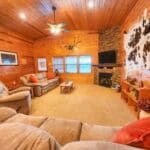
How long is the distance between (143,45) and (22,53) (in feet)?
19.9

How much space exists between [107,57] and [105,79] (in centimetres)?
123

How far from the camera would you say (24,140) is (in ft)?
2.56

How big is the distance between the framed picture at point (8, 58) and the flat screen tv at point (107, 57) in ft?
15.0

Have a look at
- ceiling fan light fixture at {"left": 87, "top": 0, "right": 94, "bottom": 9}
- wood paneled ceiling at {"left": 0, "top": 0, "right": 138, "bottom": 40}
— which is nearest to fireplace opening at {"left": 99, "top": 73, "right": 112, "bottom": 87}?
wood paneled ceiling at {"left": 0, "top": 0, "right": 138, "bottom": 40}

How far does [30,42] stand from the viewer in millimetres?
8320

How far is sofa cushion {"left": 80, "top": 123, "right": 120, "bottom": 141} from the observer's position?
1.31 metres

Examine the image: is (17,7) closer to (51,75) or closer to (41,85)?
(41,85)

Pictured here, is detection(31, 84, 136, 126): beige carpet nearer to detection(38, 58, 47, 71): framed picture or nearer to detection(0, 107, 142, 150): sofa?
detection(0, 107, 142, 150): sofa

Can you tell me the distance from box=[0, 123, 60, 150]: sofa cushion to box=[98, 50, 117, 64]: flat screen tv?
6380 millimetres

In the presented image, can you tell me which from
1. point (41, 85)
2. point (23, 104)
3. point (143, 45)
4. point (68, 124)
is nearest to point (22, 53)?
point (41, 85)

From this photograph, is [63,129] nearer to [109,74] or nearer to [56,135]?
[56,135]

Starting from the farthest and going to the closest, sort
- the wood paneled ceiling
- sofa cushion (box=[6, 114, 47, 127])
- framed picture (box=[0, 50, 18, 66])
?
framed picture (box=[0, 50, 18, 66]), the wood paneled ceiling, sofa cushion (box=[6, 114, 47, 127])

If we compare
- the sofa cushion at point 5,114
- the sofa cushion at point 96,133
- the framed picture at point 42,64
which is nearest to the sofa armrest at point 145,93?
the sofa cushion at point 96,133

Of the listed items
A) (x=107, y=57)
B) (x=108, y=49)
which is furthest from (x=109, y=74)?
(x=108, y=49)
